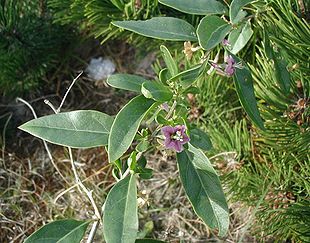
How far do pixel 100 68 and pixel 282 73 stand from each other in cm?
79

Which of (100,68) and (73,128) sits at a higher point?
(73,128)

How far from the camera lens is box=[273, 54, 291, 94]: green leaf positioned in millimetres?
1039

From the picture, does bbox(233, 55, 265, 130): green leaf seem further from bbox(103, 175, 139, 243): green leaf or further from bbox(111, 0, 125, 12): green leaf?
bbox(111, 0, 125, 12): green leaf

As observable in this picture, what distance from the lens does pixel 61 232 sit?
0.92 meters

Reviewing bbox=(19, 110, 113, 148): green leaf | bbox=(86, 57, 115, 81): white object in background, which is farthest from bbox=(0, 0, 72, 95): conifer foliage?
bbox=(19, 110, 113, 148): green leaf

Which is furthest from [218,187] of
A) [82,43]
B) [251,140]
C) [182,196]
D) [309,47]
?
[82,43]

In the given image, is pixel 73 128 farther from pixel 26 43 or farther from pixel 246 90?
pixel 26 43

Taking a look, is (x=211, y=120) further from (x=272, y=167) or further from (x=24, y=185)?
(x=24, y=185)

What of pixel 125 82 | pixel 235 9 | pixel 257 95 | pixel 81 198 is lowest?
pixel 81 198

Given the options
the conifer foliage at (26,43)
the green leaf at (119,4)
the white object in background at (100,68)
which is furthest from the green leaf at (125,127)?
the white object in background at (100,68)

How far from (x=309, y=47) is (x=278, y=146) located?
0.77ft

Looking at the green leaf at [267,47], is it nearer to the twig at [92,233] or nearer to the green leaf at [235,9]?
the green leaf at [235,9]

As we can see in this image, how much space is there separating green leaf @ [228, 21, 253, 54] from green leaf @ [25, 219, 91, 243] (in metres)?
0.34

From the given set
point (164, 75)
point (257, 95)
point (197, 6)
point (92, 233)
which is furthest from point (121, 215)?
point (257, 95)
